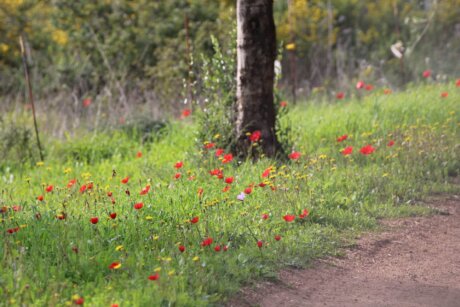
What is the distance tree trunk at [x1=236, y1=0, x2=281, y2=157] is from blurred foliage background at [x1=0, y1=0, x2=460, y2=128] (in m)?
4.34

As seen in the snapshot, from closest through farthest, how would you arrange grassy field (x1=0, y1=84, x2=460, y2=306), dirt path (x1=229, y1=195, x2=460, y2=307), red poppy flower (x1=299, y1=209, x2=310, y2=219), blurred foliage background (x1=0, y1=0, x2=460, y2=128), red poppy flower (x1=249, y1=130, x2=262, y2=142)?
grassy field (x1=0, y1=84, x2=460, y2=306), dirt path (x1=229, y1=195, x2=460, y2=307), red poppy flower (x1=299, y1=209, x2=310, y2=219), red poppy flower (x1=249, y1=130, x2=262, y2=142), blurred foliage background (x1=0, y1=0, x2=460, y2=128)

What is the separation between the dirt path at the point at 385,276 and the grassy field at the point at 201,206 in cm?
16

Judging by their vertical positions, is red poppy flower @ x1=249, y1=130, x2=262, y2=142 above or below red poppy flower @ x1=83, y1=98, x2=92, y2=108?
above

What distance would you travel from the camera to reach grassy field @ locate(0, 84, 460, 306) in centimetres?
504

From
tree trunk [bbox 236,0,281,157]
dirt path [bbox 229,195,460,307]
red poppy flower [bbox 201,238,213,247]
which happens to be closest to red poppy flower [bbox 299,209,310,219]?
dirt path [bbox 229,195,460,307]

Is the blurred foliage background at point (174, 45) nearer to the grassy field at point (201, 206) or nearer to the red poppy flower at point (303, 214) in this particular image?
the grassy field at point (201, 206)

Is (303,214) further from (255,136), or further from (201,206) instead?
(255,136)

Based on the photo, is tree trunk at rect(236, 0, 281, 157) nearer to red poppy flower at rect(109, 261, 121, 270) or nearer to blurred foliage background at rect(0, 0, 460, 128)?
red poppy flower at rect(109, 261, 121, 270)

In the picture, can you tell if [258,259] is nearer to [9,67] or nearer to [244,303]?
[244,303]

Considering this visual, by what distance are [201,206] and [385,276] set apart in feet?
5.57

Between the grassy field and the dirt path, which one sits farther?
the dirt path

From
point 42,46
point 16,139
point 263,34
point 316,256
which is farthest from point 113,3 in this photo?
point 316,256

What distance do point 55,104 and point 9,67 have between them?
4669mm

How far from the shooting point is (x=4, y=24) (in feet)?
56.9
